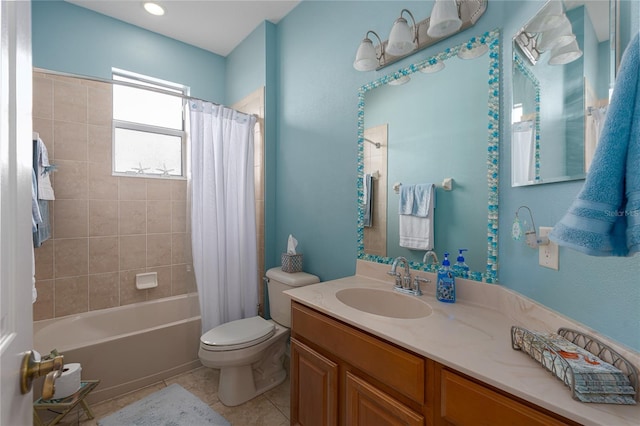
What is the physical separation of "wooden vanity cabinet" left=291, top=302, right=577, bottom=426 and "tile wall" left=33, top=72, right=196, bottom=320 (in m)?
1.24

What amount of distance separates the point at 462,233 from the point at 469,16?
0.98 meters

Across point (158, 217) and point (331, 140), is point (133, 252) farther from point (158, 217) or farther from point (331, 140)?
point (331, 140)

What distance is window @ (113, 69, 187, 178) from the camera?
2422 mm

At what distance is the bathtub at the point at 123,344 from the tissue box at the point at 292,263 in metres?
0.76

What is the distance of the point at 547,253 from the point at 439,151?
0.66 metres

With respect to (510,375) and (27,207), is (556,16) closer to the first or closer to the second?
(510,375)

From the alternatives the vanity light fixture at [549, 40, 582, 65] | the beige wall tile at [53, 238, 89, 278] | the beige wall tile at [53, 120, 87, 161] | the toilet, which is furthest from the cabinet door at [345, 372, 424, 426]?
the beige wall tile at [53, 120, 87, 161]

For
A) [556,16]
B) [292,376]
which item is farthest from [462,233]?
[292,376]

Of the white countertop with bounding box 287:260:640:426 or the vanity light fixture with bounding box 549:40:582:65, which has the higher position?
the vanity light fixture with bounding box 549:40:582:65

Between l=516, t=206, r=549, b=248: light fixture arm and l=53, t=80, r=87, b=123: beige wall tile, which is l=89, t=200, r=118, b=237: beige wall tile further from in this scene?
l=516, t=206, r=549, b=248: light fixture arm

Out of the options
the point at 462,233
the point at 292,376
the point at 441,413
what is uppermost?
the point at 462,233

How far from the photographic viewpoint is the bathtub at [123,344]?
1.79 m

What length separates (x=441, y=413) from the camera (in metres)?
0.83

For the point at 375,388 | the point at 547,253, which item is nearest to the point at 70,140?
the point at 375,388
